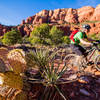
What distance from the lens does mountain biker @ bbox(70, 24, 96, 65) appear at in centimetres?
270

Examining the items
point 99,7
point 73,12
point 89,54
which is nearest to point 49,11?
point 73,12

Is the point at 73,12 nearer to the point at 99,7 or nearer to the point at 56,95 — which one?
the point at 99,7

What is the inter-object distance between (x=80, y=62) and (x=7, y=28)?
69687 millimetres

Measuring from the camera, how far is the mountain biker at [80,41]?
2701 mm

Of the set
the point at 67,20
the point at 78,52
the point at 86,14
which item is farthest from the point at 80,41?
the point at 86,14

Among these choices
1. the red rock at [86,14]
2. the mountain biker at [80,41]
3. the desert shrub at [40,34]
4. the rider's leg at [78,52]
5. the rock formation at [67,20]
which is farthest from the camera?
the red rock at [86,14]

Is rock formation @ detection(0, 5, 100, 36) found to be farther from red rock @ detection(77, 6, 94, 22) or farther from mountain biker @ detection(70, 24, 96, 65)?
mountain biker @ detection(70, 24, 96, 65)

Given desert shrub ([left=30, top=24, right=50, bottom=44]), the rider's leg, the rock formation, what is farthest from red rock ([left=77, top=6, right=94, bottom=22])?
the rider's leg

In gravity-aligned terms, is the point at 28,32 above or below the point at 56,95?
above

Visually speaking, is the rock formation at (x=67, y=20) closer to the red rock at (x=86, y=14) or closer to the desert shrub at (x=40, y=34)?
the red rock at (x=86, y=14)

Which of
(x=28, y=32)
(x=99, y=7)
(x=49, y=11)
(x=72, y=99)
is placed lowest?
(x=72, y=99)

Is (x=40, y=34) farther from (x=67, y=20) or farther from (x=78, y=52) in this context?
(x=67, y=20)

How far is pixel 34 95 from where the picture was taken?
144 centimetres

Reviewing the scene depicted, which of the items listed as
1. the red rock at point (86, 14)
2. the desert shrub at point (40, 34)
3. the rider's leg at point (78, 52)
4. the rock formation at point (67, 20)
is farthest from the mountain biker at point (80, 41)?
the red rock at point (86, 14)
